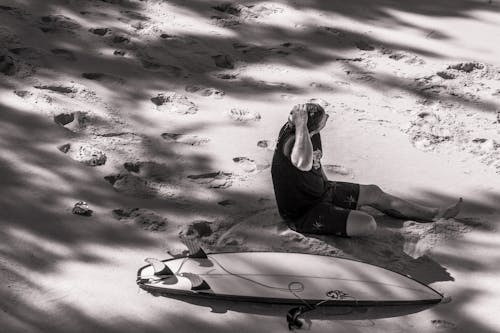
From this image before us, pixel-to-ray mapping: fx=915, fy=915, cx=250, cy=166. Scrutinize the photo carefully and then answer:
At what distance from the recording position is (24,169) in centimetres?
513

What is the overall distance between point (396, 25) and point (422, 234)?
2583 mm

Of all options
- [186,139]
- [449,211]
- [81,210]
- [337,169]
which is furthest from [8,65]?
[449,211]

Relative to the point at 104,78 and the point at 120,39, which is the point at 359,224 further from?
the point at 120,39

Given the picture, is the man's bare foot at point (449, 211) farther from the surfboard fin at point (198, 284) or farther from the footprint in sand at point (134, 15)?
the footprint in sand at point (134, 15)

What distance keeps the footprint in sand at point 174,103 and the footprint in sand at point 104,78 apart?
0.33 m

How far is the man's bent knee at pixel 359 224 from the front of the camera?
180 inches

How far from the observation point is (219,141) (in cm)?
557

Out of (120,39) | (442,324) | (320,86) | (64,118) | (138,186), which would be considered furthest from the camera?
(120,39)

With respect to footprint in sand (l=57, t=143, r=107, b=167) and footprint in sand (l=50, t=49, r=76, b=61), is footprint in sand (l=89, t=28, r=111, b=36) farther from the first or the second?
footprint in sand (l=57, t=143, r=107, b=167)

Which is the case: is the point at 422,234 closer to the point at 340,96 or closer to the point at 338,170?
the point at 338,170

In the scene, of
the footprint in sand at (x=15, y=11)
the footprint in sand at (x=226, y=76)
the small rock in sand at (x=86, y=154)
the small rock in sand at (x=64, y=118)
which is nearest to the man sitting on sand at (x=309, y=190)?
the small rock in sand at (x=86, y=154)

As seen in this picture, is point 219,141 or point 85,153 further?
point 219,141

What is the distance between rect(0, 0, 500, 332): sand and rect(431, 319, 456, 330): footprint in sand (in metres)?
0.01

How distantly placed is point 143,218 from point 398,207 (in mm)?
1342
